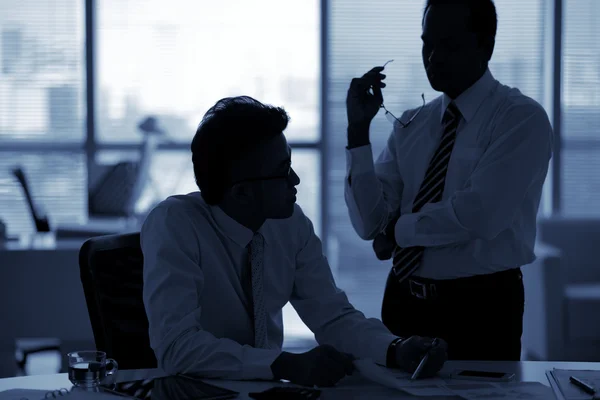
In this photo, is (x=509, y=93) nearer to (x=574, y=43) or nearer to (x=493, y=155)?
(x=493, y=155)

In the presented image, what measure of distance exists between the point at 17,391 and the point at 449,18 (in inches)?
59.6

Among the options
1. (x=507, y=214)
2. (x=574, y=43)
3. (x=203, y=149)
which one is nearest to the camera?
(x=203, y=149)

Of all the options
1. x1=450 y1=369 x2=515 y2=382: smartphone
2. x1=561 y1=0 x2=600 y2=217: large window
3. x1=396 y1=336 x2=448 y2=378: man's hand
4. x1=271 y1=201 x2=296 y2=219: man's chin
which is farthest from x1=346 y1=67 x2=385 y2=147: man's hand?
x1=561 y1=0 x2=600 y2=217: large window

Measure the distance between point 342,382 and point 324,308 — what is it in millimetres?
399

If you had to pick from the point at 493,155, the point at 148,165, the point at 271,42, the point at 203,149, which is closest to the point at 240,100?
the point at 203,149

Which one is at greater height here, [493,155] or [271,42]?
[271,42]

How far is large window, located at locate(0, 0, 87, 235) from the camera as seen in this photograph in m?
5.77

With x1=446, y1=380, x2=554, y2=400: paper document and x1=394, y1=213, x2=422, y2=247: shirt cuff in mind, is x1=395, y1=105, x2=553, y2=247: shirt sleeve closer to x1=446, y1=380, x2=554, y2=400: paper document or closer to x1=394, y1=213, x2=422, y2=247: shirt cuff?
x1=394, y1=213, x2=422, y2=247: shirt cuff

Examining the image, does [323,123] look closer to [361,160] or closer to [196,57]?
[196,57]

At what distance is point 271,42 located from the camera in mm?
5809

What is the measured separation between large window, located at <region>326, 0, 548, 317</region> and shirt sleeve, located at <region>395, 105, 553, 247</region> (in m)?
3.37

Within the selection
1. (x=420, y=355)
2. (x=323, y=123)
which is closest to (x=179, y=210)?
(x=420, y=355)

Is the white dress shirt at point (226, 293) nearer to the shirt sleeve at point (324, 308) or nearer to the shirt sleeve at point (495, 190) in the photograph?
the shirt sleeve at point (324, 308)

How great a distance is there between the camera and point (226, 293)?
196 centimetres
